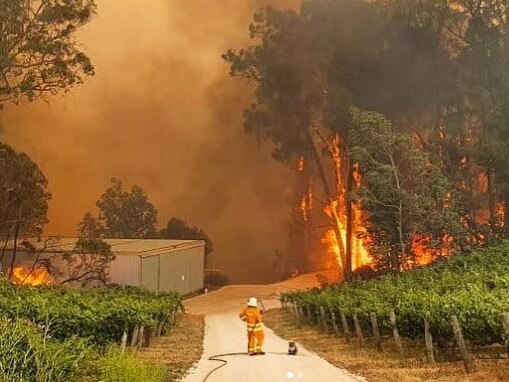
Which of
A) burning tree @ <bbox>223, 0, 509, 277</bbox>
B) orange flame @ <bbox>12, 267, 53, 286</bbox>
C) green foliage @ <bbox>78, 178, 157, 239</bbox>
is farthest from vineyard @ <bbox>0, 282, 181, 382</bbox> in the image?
green foliage @ <bbox>78, 178, 157, 239</bbox>

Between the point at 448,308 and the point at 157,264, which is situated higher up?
the point at 157,264

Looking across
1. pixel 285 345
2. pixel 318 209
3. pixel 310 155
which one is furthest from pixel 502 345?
pixel 318 209

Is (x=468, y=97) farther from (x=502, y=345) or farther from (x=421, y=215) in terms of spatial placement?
(x=502, y=345)

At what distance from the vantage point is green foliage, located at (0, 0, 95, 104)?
125ft

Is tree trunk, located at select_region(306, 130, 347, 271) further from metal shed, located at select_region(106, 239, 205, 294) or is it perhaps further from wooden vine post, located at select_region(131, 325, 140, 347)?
wooden vine post, located at select_region(131, 325, 140, 347)

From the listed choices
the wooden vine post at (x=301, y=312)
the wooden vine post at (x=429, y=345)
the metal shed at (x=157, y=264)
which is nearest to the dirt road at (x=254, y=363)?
the wooden vine post at (x=429, y=345)

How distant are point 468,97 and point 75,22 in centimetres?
3696

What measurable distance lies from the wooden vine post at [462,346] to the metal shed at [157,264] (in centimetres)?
4013

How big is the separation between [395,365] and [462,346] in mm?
2825

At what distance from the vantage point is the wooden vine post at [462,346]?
48.3ft

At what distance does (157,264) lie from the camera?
184ft

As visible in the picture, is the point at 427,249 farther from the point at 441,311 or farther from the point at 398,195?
the point at 441,311

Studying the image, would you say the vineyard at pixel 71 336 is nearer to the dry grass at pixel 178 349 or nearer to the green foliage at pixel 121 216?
the dry grass at pixel 178 349

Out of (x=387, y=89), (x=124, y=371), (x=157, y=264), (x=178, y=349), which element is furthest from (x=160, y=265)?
(x=124, y=371)
